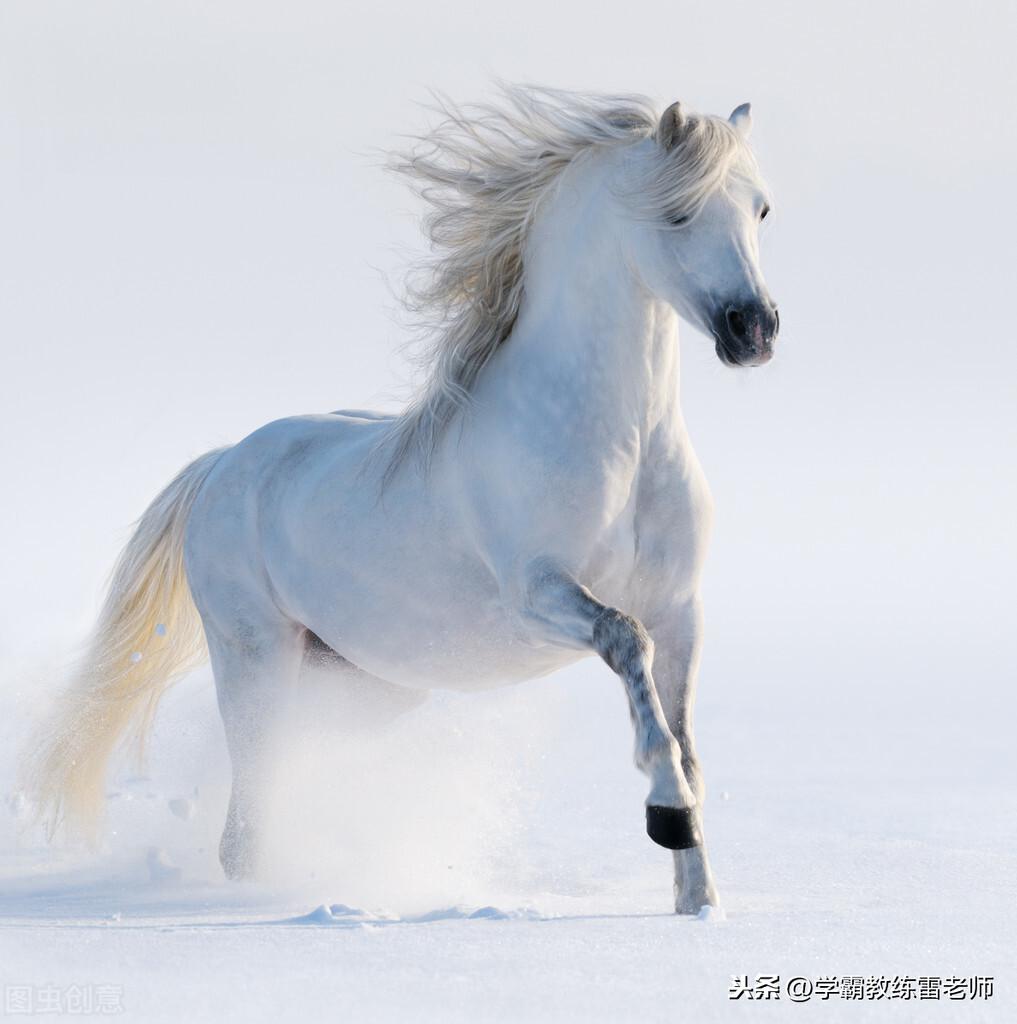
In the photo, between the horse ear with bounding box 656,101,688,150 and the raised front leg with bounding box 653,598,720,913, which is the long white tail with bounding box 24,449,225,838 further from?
the horse ear with bounding box 656,101,688,150

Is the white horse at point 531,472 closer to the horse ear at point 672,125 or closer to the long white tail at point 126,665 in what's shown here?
the horse ear at point 672,125

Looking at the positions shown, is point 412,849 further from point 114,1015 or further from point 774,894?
point 114,1015

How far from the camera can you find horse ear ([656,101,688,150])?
391 cm

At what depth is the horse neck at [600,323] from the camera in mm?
4098

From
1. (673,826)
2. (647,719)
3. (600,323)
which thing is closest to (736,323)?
(600,323)

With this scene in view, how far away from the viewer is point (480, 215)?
449 cm

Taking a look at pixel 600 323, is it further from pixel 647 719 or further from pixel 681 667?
pixel 647 719

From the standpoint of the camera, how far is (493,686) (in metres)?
4.61

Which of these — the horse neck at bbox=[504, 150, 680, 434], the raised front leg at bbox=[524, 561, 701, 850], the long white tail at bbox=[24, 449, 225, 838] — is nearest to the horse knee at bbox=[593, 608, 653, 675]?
the raised front leg at bbox=[524, 561, 701, 850]

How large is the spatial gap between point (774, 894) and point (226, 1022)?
2.24 m

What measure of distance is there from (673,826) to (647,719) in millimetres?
269

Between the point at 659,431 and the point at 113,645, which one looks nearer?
the point at 659,431

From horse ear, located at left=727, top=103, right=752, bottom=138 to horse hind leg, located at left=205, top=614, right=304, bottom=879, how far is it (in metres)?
2.26

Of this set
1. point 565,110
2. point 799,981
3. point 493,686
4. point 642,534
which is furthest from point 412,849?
point 565,110
